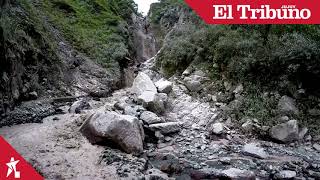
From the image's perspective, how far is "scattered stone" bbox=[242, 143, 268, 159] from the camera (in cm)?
785

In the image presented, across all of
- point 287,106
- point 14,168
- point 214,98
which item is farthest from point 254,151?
point 14,168

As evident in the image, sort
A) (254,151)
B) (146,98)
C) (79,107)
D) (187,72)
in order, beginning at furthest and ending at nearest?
(187,72) < (79,107) < (146,98) < (254,151)

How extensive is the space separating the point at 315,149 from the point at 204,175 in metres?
3.35

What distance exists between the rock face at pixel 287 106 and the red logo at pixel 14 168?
6.56 meters

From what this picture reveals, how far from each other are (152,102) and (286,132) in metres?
4.00

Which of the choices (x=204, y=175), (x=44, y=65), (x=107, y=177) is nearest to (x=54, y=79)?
(x=44, y=65)

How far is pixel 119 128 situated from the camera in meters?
7.56

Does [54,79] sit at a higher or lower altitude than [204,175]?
higher

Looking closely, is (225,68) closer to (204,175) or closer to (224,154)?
(224,154)

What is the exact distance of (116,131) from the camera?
7.54 m

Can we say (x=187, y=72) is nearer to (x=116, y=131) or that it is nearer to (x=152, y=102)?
(x=152, y=102)

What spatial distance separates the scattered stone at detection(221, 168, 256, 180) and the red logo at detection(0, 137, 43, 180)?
372 cm

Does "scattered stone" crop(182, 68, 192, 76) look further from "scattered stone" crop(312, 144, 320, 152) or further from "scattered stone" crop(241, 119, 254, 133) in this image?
"scattered stone" crop(312, 144, 320, 152)

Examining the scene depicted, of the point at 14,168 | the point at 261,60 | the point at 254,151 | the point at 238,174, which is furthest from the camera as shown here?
the point at 261,60
